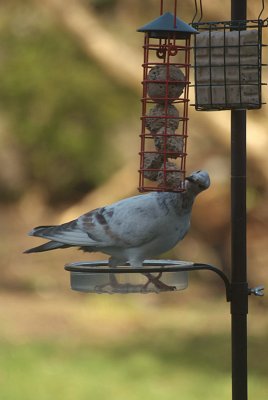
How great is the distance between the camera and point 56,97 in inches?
379

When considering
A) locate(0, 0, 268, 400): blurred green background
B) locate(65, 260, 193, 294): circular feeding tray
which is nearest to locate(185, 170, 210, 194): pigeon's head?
locate(65, 260, 193, 294): circular feeding tray

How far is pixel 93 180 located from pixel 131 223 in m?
6.34

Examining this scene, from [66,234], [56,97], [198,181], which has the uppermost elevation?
[56,97]

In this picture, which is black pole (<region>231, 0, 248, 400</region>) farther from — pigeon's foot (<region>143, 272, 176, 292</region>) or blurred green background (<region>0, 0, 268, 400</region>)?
blurred green background (<region>0, 0, 268, 400</region>)

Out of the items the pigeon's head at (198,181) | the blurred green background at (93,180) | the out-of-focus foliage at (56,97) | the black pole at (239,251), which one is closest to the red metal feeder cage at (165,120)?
the pigeon's head at (198,181)

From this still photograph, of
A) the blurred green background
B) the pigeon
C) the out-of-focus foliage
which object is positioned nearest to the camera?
the pigeon

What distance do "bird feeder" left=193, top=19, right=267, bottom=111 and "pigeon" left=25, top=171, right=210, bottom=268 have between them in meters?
0.23

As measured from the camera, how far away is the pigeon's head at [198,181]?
10.7 ft

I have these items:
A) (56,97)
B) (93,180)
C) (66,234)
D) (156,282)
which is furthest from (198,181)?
(56,97)

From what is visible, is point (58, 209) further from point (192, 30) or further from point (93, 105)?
point (192, 30)

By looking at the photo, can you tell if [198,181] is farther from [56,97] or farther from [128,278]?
[56,97]

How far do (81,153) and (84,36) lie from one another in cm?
108

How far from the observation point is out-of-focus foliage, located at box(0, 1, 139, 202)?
9508 millimetres

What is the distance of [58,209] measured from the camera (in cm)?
995
